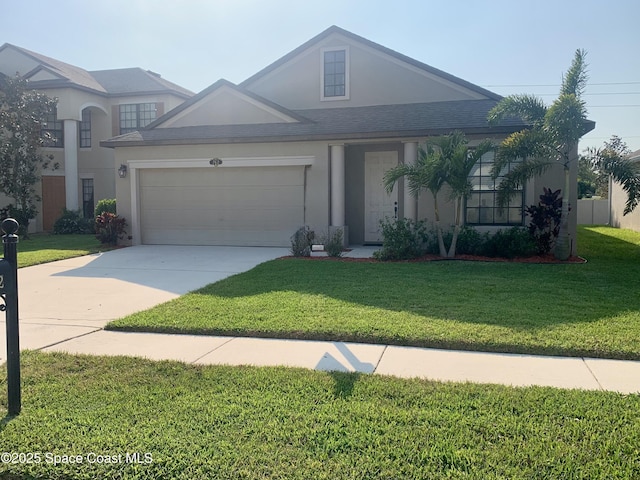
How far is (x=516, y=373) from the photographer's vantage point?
15.4ft

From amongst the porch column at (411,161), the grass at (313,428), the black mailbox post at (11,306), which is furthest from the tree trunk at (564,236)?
the black mailbox post at (11,306)

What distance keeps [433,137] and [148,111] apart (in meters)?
15.3

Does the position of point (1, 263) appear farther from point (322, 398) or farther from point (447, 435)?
point (447, 435)

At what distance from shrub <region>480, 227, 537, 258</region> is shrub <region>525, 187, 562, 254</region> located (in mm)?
273

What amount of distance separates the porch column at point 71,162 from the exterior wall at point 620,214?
76.9 feet

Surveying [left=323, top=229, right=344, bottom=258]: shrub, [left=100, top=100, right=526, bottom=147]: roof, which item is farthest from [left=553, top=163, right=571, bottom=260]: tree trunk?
[left=323, top=229, right=344, bottom=258]: shrub

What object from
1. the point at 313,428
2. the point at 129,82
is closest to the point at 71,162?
the point at 129,82

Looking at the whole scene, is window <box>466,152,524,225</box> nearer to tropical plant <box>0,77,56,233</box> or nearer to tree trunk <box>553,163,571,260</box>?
tree trunk <box>553,163,571,260</box>

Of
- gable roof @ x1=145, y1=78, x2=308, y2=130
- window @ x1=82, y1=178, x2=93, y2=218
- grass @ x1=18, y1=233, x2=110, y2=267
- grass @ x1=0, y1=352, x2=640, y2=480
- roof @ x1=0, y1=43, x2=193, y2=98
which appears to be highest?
roof @ x1=0, y1=43, x2=193, y2=98

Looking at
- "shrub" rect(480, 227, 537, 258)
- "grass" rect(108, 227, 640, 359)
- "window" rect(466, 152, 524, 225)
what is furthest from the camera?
"window" rect(466, 152, 524, 225)

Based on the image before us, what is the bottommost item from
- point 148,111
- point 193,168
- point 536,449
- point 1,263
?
point 536,449

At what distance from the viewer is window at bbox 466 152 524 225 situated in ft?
43.6

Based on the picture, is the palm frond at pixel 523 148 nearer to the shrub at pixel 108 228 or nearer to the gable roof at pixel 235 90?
the gable roof at pixel 235 90

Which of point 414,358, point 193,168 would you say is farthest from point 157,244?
point 414,358
